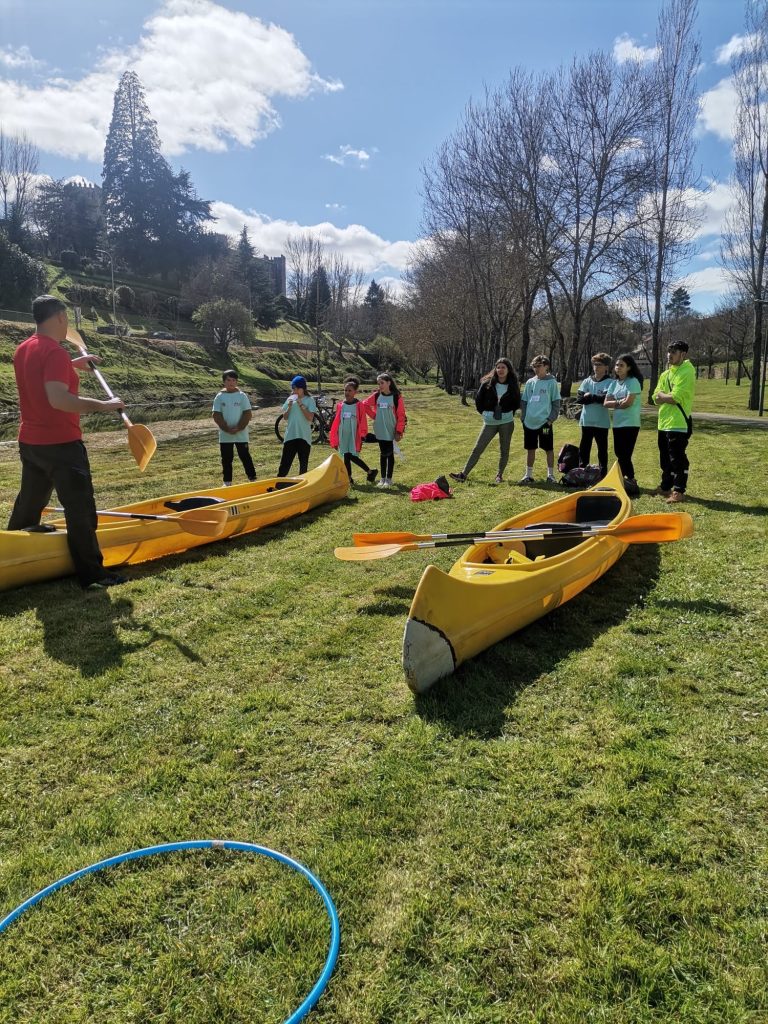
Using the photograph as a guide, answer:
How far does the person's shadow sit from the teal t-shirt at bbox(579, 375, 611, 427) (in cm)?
626

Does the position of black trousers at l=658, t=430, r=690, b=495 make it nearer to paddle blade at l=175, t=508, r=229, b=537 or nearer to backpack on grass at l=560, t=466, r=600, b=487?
backpack on grass at l=560, t=466, r=600, b=487

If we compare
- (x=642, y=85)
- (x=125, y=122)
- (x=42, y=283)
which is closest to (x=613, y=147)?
(x=642, y=85)

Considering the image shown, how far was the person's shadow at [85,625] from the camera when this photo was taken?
3.77m

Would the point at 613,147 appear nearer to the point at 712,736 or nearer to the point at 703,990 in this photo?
the point at 712,736

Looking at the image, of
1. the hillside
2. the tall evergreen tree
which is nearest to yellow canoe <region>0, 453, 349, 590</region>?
the hillside

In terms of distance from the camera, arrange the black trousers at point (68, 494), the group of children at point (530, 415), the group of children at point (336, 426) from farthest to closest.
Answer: the group of children at point (336, 426), the group of children at point (530, 415), the black trousers at point (68, 494)

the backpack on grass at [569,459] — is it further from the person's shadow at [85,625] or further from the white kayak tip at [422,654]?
the person's shadow at [85,625]

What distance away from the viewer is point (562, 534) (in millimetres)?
4793

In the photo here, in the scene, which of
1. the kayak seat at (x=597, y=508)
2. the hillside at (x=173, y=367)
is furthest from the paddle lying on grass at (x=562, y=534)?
the hillside at (x=173, y=367)

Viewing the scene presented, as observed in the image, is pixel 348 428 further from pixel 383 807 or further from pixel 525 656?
pixel 383 807

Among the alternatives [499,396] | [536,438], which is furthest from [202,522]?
[536,438]

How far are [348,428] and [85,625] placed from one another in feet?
18.3

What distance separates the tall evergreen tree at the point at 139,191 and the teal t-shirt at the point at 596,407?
63855mm

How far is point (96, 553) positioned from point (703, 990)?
16.0 feet
